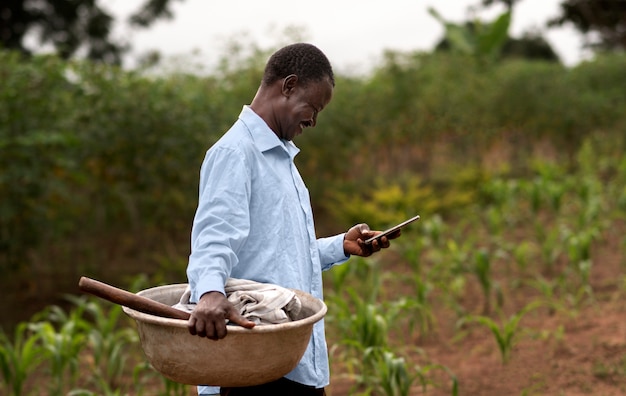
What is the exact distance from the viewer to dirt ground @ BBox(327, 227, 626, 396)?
429cm

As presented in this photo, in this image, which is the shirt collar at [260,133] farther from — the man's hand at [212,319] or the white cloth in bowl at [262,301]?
the man's hand at [212,319]

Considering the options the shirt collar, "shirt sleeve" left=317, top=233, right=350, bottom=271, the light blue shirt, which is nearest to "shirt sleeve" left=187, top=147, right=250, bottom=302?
the light blue shirt

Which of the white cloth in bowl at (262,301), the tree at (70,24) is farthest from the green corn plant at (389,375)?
the tree at (70,24)

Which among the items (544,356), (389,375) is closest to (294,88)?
(389,375)

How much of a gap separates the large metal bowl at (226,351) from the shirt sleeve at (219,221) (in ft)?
0.40

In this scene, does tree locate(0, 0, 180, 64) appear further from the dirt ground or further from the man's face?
the man's face

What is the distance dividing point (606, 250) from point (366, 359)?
13.5 ft

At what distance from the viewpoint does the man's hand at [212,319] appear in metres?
1.91

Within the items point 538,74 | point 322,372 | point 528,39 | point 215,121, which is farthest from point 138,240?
point 528,39

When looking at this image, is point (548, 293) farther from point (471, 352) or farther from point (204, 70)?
point (204, 70)

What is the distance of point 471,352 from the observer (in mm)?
4930

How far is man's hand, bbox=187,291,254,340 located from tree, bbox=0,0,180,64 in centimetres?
1112

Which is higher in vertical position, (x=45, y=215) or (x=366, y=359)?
(x=45, y=215)

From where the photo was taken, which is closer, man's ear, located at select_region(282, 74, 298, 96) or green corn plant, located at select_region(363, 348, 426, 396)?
man's ear, located at select_region(282, 74, 298, 96)
